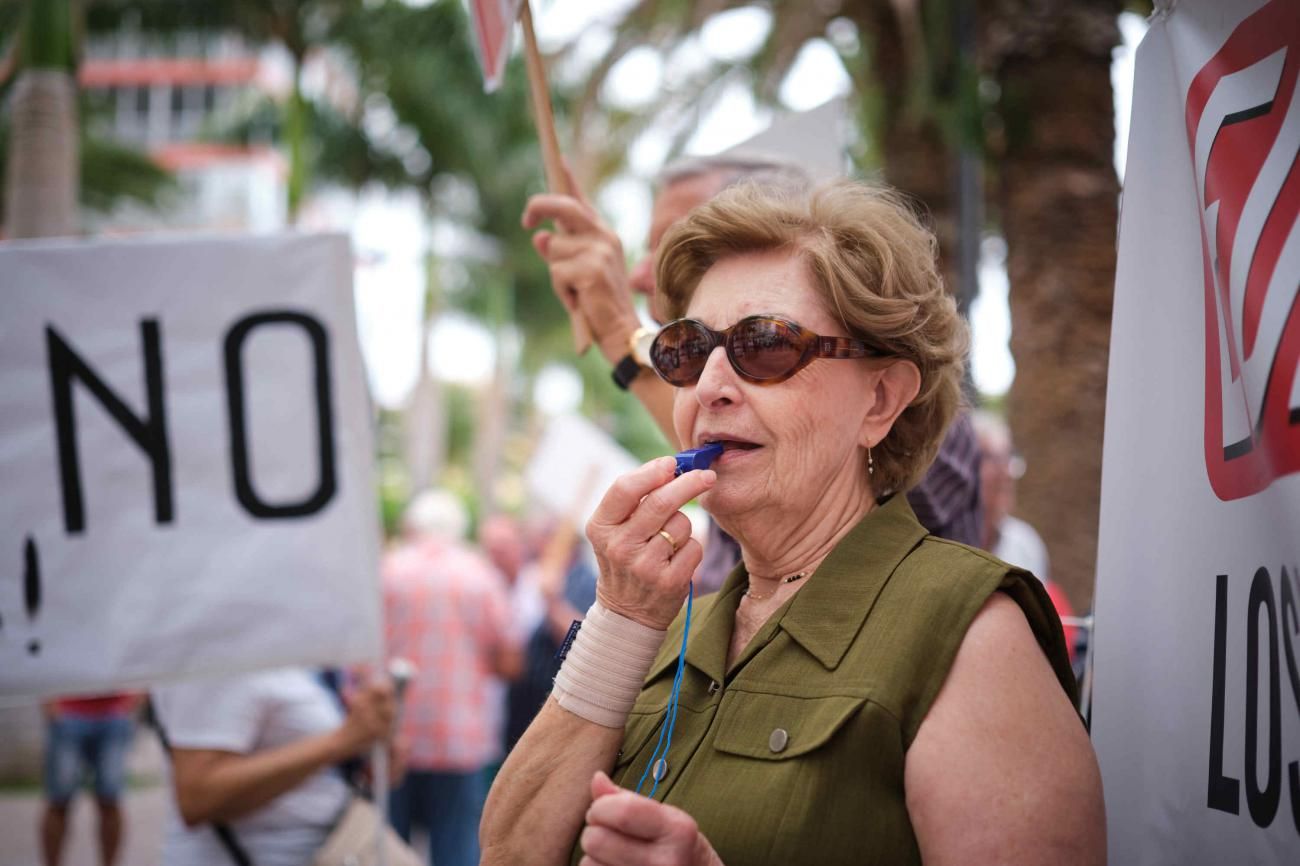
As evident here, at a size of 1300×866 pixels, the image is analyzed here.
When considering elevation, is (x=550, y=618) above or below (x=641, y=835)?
below

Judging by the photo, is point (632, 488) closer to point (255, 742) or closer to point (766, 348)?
point (766, 348)

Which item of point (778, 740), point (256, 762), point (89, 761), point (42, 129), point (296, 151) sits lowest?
point (89, 761)

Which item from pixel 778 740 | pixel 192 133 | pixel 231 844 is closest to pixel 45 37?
pixel 231 844

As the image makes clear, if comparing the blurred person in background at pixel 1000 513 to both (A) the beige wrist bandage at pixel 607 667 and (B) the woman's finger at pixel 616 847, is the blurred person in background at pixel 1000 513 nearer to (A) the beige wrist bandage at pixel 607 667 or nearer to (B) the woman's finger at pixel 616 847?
(A) the beige wrist bandage at pixel 607 667

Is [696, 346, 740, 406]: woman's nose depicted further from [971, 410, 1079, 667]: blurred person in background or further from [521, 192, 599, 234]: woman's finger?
[971, 410, 1079, 667]: blurred person in background

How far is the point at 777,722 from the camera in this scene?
5.47 feet

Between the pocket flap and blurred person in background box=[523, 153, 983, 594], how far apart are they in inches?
37.4

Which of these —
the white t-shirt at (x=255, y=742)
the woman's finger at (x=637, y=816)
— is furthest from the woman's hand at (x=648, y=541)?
the white t-shirt at (x=255, y=742)

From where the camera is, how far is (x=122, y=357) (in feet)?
11.8

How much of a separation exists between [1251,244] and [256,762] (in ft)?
8.90

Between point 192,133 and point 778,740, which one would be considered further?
point 192,133

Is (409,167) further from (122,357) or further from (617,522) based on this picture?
(617,522)

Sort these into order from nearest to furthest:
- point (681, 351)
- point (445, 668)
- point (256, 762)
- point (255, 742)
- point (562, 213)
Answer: point (681, 351), point (562, 213), point (256, 762), point (255, 742), point (445, 668)

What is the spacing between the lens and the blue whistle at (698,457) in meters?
1.79
